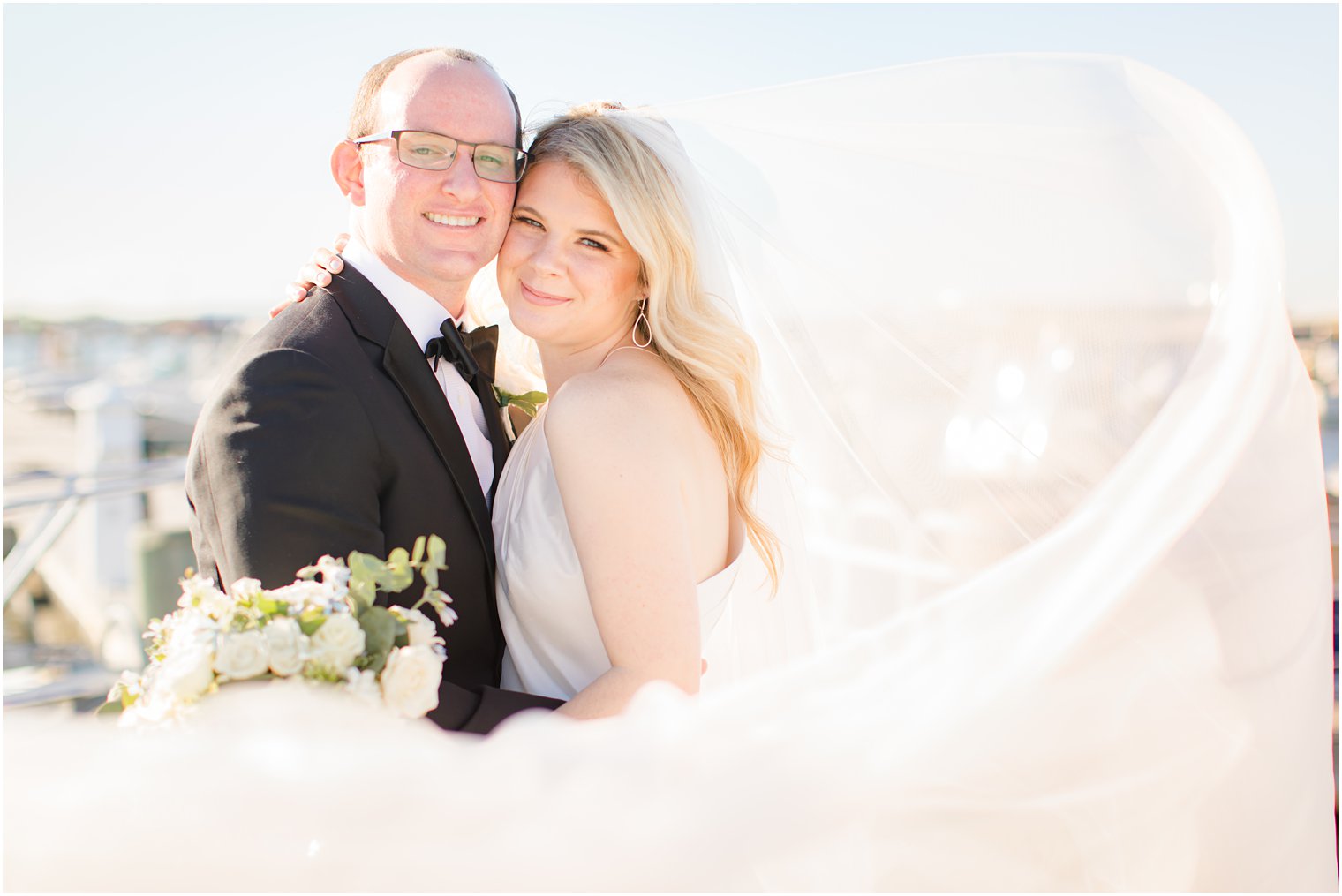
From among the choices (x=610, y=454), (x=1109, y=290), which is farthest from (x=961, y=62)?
(x=610, y=454)

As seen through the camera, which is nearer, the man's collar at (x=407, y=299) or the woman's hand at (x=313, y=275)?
the woman's hand at (x=313, y=275)

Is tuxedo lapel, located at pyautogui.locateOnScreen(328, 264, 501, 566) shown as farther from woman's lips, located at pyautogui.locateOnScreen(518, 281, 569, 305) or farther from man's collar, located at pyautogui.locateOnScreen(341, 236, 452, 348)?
woman's lips, located at pyautogui.locateOnScreen(518, 281, 569, 305)

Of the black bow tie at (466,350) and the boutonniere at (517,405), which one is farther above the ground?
the black bow tie at (466,350)

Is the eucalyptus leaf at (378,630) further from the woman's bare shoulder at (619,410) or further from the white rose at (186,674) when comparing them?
the woman's bare shoulder at (619,410)

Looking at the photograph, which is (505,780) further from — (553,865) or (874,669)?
(874,669)

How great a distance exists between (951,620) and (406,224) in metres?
1.89

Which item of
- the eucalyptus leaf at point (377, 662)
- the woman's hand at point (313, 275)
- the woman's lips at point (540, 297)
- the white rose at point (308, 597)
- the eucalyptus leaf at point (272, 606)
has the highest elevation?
the woman's hand at point (313, 275)

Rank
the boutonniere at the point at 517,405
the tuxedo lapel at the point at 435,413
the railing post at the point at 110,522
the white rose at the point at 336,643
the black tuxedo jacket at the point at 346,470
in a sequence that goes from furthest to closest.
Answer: the railing post at the point at 110,522 < the boutonniere at the point at 517,405 < the tuxedo lapel at the point at 435,413 < the black tuxedo jacket at the point at 346,470 < the white rose at the point at 336,643

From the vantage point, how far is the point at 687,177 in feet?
9.23

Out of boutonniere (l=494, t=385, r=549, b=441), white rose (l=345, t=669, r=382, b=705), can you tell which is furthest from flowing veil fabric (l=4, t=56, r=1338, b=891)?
boutonniere (l=494, t=385, r=549, b=441)

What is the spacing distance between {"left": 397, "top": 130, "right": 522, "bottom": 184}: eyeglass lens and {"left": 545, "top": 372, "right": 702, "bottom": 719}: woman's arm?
0.89 m

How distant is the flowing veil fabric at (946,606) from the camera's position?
1.58m

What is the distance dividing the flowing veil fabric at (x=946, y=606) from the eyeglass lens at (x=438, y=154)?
0.51m

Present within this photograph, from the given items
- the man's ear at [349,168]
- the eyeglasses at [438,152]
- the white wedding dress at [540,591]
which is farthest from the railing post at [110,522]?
the white wedding dress at [540,591]
